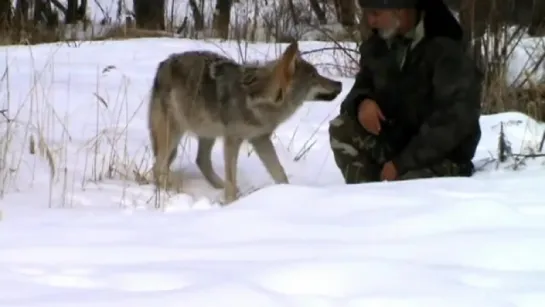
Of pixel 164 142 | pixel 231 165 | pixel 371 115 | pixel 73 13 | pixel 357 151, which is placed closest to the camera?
pixel 371 115

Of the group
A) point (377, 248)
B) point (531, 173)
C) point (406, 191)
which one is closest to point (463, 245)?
point (377, 248)

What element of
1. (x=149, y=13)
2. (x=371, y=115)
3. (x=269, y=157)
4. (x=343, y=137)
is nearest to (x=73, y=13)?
(x=149, y=13)

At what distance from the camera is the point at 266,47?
10375 millimetres

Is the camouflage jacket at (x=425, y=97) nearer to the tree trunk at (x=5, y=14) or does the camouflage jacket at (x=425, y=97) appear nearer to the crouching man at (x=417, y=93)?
the crouching man at (x=417, y=93)

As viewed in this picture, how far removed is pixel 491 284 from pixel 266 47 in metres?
7.88

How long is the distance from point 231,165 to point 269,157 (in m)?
0.28

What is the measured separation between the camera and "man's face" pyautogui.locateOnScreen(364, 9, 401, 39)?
489cm

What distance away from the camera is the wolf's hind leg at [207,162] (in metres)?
6.41

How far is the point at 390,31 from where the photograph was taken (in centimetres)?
499

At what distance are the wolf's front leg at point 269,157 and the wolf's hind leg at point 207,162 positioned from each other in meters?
0.36

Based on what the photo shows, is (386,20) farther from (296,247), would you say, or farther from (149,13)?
(149,13)

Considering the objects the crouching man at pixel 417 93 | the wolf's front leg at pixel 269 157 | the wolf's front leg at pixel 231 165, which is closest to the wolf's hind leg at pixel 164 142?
the wolf's front leg at pixel 231 165

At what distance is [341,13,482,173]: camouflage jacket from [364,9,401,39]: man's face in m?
Result: 0.10

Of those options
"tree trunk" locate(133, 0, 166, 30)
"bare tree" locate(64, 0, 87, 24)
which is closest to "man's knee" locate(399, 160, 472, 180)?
"tree trunk" locate(133, 0, 166, 30)
